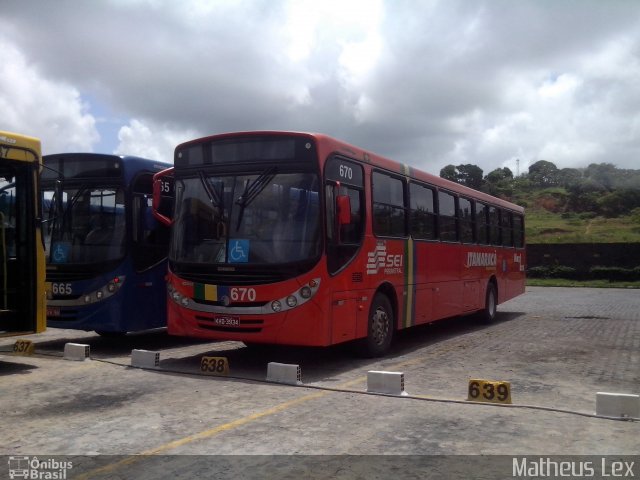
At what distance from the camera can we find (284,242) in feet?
28.6

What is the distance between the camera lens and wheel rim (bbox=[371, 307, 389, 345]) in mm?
10148

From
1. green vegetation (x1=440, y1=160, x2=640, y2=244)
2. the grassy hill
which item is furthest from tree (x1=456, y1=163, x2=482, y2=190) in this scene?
the grassy hill

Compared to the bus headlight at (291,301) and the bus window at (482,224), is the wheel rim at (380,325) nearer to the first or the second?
the bus headlight at (291,301)

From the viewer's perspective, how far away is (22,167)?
9.31 metres

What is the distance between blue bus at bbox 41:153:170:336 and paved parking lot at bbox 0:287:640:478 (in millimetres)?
776

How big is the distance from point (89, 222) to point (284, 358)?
3994 millimetres

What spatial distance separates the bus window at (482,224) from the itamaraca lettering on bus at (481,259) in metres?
0.34

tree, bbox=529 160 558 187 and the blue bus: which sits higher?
tree, bbox=529 160 558 187

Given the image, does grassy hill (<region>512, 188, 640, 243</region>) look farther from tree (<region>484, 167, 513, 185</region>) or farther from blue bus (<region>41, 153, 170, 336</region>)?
blue bus (<region>41, 153, 170, 336</region>)

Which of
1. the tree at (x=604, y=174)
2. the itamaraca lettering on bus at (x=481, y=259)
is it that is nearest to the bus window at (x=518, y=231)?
the itamaraca lettering on bus at (x=481, y=259)

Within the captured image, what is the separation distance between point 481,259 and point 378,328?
613cm

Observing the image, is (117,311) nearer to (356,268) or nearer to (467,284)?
(356,268)

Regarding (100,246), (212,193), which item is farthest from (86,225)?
(212,193)

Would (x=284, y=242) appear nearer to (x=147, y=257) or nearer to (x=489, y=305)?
(x=147, y=257)
